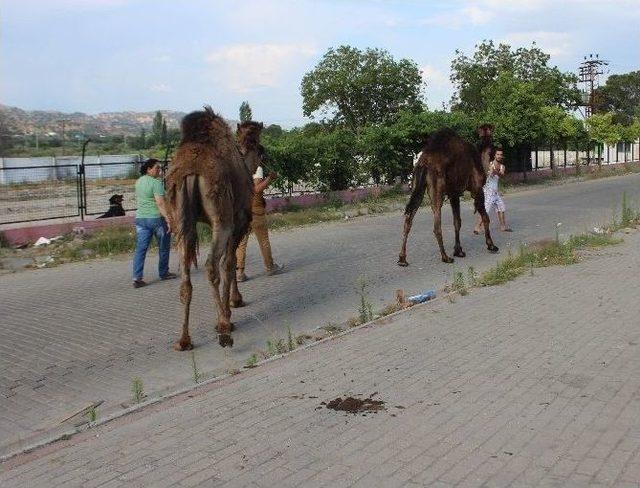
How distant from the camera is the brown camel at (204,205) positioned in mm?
6676

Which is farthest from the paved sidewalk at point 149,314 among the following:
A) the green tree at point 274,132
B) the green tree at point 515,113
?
the green tree at point 515,113

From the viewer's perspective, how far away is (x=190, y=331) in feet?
24.4

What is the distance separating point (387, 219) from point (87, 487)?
15098 mm

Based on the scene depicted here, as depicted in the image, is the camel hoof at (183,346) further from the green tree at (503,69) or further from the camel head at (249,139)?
the green tree at (503,69)

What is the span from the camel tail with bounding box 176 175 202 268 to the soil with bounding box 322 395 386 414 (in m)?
2.44

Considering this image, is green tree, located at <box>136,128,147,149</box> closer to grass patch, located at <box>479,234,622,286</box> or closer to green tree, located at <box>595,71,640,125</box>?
grass patch, located at <box>479,234,622,286</box>

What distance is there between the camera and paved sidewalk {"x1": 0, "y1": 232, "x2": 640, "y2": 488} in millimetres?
3873

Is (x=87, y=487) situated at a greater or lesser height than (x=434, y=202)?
lesser

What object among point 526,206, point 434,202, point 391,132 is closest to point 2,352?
point 434,202

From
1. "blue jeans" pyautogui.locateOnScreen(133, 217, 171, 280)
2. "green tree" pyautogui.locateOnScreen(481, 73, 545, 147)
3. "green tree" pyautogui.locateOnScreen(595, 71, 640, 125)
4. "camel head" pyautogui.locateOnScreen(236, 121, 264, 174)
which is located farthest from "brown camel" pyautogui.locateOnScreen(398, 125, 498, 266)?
"green tree" pyautogui.locateOnScreen(595, 71, 640, 125)


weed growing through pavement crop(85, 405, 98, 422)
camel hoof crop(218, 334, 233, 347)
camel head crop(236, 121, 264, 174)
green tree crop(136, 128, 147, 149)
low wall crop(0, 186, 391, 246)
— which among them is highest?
green tree crop(136, 128, 147, 149)

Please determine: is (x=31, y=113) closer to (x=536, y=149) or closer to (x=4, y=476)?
(x=536, y=149)

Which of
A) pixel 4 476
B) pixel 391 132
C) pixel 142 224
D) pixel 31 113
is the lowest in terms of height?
pixel 4 476

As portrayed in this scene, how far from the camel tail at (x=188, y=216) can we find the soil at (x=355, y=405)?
2.44 meters
